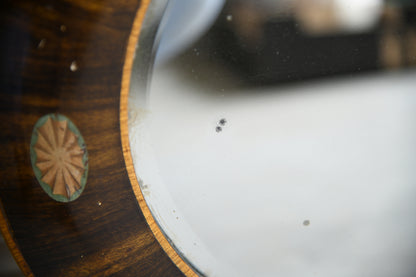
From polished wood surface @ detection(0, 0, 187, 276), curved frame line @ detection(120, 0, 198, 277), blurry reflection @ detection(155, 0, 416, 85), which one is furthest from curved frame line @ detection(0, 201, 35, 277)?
blurry reflection @ detection(155, 0, 416, 85)

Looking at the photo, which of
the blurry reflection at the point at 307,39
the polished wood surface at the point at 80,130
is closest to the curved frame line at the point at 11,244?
the polished wood surface at the point at 80,130

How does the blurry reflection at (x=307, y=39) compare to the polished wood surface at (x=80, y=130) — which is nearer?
the polished wood surface at (x=80, y=130)

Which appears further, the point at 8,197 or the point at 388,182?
the point at 388,182

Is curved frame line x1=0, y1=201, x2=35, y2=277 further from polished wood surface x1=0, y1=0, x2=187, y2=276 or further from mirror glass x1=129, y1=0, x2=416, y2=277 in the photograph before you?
mirror glass x1=129, y1=0, x2=416, y2=277

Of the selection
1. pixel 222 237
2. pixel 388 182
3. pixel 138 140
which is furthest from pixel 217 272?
pixel 388 182

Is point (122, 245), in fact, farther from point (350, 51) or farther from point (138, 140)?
point (350, 51)

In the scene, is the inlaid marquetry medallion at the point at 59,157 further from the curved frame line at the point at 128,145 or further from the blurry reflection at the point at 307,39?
the blurry reflection at the point at 307,39

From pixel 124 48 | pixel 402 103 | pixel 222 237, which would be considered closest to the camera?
pixel 124 48
